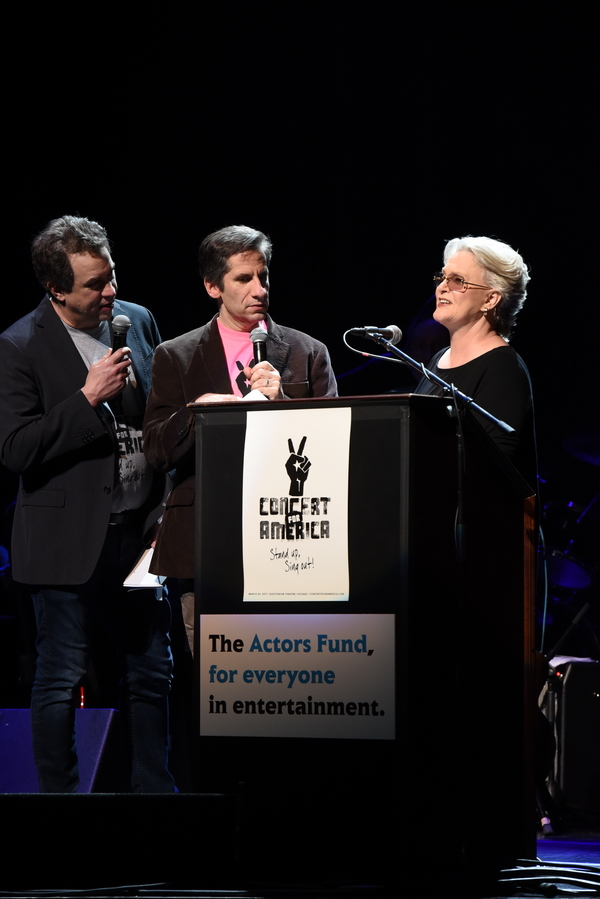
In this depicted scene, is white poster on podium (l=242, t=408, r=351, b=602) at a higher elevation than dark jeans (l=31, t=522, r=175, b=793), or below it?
higher

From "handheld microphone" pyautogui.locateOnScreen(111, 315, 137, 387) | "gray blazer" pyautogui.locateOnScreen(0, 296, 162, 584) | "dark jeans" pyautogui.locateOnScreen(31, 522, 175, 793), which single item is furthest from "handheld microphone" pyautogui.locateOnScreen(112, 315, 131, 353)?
"dark jeans" pyautogui.locateOnScreen(31, 522, 175, 793)

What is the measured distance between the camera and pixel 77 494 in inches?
121

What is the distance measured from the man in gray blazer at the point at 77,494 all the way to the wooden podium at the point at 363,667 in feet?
3.32

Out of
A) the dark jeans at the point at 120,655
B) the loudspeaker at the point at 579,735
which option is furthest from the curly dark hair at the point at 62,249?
the loudspeaker at the point at 579,735

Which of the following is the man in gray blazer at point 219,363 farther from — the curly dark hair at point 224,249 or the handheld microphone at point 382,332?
the handheld microphone at point 382,332

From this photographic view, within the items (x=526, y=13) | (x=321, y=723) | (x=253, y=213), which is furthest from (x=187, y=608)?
(x=526, y=13)

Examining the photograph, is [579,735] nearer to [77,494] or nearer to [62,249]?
[77,494]

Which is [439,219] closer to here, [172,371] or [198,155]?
[198,155]

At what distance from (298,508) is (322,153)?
348 cm

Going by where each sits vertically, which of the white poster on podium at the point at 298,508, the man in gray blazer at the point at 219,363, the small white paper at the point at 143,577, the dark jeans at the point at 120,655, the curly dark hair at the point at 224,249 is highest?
the curly dark hair at the point at 224,249

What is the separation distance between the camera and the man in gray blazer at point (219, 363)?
2.70 m

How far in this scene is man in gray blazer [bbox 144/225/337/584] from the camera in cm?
270

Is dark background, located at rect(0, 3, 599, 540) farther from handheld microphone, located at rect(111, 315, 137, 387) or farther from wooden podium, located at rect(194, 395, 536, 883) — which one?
wooden podium, located at rect(194, 395, 536, 883)

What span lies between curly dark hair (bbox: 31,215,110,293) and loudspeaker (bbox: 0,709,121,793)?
140cm
